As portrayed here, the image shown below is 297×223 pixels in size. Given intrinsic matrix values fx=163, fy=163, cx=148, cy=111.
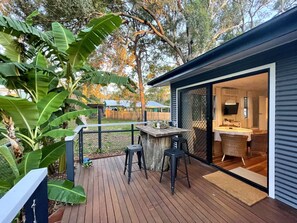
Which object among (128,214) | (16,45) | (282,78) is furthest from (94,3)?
(128,214)

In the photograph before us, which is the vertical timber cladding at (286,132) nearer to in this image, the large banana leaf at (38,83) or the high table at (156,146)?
the high table at (156,146)

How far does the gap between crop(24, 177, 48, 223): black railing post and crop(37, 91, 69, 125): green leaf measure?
1290 mm

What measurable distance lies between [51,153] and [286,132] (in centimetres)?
359

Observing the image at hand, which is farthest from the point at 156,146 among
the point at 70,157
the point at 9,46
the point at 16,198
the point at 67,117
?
the point at 9,46

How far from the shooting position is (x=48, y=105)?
2.39 m

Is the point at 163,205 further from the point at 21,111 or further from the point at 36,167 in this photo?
the point at 21,111

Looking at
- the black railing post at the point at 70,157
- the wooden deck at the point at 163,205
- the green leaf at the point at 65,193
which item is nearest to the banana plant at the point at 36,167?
the green leaf at the point at 65,193

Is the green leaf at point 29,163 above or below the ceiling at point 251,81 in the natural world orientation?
below

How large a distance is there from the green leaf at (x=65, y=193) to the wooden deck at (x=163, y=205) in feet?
0.89

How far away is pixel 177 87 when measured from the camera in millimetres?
5488

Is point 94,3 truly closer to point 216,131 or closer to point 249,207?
point 216,131

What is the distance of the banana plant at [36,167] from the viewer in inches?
71.4

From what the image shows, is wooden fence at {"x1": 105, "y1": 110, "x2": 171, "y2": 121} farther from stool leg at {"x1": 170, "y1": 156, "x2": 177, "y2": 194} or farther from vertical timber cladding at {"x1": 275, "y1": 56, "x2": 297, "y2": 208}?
vertical timber cladding at {"x1": 275, "y1": 56, "x2": 297, "y2": 208}

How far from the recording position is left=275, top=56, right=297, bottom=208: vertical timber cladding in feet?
7.88
